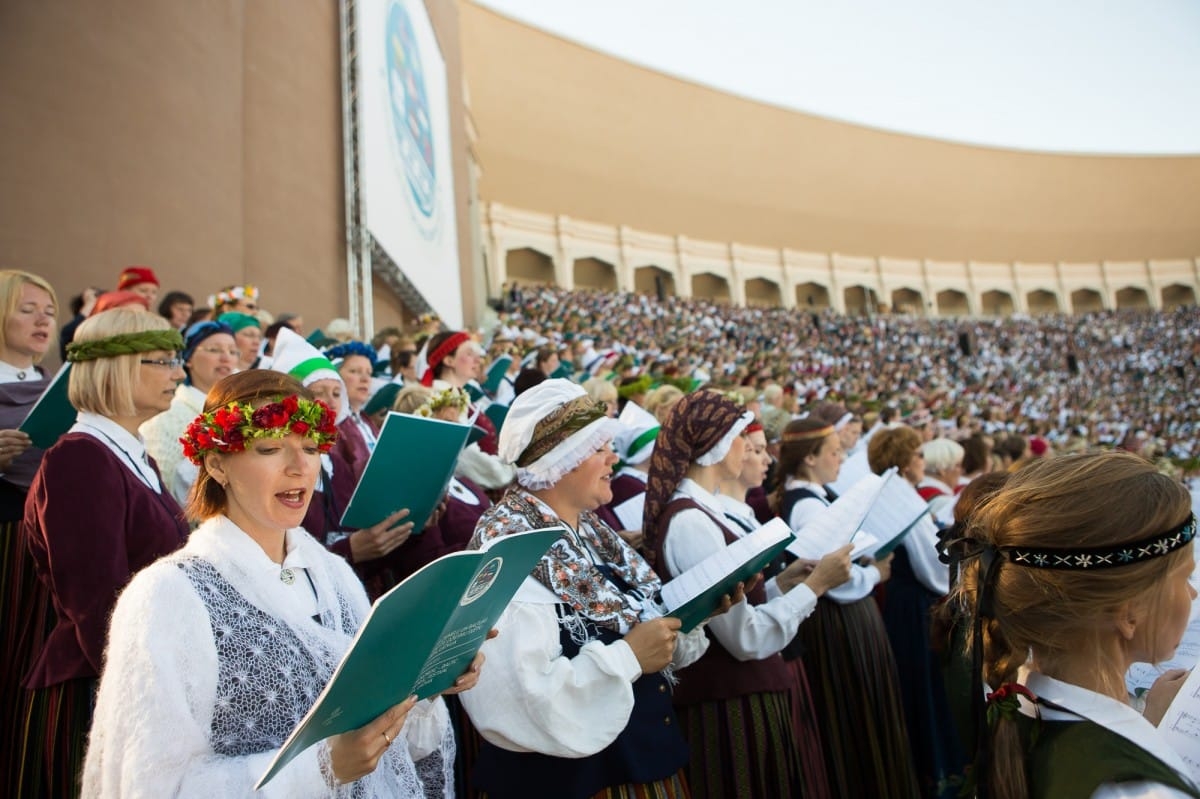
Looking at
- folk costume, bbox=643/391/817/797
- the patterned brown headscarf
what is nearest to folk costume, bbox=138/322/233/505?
the patterned brown headscarf

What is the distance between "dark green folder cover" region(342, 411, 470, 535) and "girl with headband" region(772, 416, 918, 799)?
145 centimetres

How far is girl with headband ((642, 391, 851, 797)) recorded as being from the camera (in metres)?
2.62

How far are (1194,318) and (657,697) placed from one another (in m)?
47.3

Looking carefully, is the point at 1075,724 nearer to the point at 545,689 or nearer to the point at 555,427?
the point at 545,689

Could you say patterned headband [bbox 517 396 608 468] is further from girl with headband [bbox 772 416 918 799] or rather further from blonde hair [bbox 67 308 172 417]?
girl with headband [bbox 772 416 918 799]

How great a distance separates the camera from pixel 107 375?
7.82 ft

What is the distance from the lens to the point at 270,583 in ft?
5.34

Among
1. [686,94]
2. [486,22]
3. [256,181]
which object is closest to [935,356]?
[686,94]

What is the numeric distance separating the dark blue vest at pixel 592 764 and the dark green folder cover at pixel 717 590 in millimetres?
203

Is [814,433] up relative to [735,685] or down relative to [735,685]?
up

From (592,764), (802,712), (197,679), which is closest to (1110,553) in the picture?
(592,764)

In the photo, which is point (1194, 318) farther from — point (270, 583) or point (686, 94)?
point (270, 583)

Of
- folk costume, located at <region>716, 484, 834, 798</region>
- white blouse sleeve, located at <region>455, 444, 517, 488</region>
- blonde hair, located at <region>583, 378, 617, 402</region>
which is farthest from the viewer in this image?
blonde hair, located at <region>583, 378, 617, 402</region>

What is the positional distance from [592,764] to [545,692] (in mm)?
313
